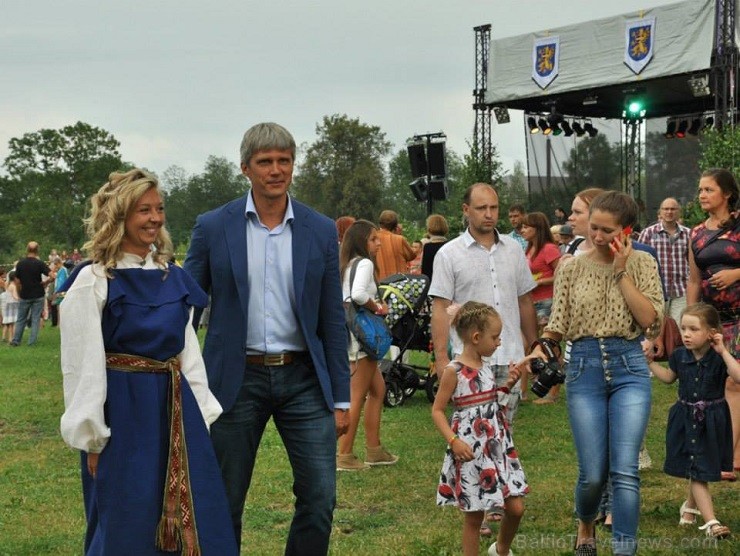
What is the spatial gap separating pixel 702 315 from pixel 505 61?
1772cm

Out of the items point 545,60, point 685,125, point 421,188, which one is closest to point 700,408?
point 421,188

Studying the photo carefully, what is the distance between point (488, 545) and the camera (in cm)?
659

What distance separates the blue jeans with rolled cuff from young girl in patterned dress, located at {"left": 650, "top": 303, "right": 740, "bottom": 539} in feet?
3.47

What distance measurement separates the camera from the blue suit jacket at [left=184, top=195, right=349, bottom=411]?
4.82 m

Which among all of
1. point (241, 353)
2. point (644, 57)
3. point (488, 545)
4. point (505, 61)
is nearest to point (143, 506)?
point (241, 353)

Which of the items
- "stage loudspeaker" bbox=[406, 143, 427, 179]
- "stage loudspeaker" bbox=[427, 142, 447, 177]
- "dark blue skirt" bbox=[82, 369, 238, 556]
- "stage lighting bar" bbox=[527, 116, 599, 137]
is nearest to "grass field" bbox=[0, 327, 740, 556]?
"dark blue skirt" bbox=[82, 369, 238, 556]

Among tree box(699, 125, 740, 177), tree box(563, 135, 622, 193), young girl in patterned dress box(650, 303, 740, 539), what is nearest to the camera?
young girl in patterned dress box(650, 303, 740, 539)

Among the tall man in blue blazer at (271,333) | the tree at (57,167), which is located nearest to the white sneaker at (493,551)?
the tall man in blue blazer at (271,333)

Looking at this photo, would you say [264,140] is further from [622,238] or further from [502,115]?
[502,115]

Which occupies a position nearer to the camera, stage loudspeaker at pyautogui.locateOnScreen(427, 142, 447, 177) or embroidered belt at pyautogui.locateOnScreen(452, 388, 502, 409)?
embroidered belt at pyautogui.locateOnScreen(452, 388, 502, 409)

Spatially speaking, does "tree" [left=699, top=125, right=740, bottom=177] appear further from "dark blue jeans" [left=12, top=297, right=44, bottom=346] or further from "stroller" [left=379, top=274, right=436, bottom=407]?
"dark blue jeans" [left=12, top=297, right=44, bottom=346]

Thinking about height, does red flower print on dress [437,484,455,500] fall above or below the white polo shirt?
below

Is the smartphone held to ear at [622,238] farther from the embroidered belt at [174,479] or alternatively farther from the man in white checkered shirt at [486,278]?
the embroidered belt at [174,479]

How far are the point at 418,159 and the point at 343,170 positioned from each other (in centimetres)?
5580
